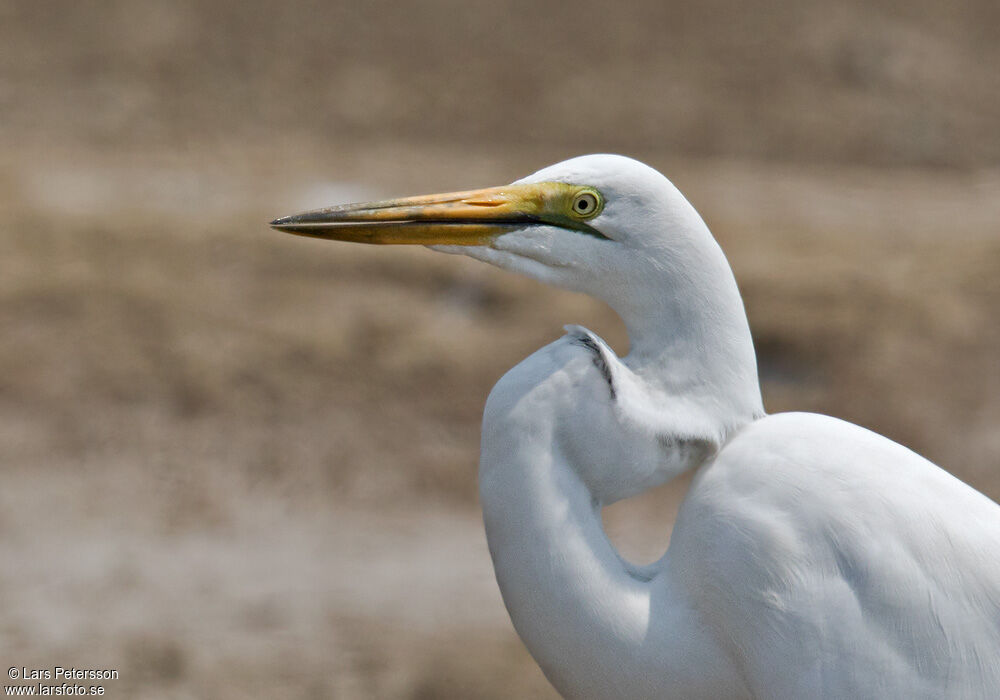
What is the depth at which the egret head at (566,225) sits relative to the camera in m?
1.72

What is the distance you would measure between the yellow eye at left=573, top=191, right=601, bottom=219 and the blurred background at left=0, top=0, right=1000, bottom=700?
3.05 m

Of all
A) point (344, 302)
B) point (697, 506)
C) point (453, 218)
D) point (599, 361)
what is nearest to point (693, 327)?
point (599, 361)

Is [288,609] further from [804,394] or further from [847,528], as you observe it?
[847,528]

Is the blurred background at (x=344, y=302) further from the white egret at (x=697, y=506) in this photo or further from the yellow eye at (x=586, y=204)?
the yellow eye at (x=586, y=204)

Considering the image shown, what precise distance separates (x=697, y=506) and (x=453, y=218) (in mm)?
550

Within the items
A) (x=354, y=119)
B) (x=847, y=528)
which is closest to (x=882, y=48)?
(x=354, y=119)

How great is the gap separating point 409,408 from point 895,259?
2898 millimetres

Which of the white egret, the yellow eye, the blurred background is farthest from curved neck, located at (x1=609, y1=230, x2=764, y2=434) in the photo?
the blurred background

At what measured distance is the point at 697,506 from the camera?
1.79 meters

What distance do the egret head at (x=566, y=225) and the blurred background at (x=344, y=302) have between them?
3.01 meters

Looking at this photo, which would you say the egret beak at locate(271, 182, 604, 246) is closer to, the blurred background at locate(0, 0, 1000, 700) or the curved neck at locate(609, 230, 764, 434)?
the curved neck at locate(609, 230, 764, 434)

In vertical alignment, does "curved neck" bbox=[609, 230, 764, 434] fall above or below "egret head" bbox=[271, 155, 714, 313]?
below

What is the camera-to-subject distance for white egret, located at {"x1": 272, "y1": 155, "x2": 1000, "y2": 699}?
1.68 m

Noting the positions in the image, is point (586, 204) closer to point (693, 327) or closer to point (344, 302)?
point (693, 327)
